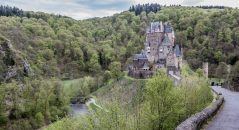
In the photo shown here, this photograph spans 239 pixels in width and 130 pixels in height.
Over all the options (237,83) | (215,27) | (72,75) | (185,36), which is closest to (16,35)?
(72,75)

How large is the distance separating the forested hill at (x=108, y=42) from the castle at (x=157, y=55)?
33.0m

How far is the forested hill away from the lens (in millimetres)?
133000

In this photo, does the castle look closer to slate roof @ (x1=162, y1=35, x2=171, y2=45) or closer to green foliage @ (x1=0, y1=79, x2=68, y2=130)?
slate roof @ (x1=162, y1=35, x2=171, y2=45)

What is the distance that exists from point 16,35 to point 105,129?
450 feet

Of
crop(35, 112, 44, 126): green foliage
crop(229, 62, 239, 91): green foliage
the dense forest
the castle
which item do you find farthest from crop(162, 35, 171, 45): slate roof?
crop(35, 112, 44, 126): green foliage

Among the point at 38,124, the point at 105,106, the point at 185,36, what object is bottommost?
the point at 38,124

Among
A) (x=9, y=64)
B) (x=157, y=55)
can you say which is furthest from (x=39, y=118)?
(x=157, y=55)

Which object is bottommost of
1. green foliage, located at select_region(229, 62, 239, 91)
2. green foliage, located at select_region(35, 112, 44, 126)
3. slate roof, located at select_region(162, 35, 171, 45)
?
green foliage, located at select_region(35, 112, 44, 126)

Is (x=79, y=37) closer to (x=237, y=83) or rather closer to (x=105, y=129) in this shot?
(x=237, y=83)

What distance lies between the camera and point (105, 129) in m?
27.4

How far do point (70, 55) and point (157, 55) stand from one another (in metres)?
86.5

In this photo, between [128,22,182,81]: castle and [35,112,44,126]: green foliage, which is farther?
[128,22,182,81]: castle

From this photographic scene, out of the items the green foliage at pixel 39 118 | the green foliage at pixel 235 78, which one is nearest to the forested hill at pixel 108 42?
the green foliage at pixel 39 118

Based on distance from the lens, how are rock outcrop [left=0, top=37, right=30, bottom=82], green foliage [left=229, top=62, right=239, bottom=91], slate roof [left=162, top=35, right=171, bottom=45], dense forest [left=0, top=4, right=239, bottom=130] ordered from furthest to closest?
1. rock outcrop [left=0, top=37, right=30, bottom=82]
2. slate roof [left=162, top=35, right=171, bottom=45]
3. dense forest [left=0, top=4, right=239, bottom=130]
4. green foliage [left=229, top=62, right=239, bottom=91]
